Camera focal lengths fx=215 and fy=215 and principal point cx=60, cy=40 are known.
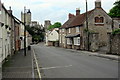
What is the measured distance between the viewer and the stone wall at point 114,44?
84.3 ft

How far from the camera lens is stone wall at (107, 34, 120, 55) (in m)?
25.7

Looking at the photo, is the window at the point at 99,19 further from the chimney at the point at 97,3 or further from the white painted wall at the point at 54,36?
the white painted wall at the point at 54,36

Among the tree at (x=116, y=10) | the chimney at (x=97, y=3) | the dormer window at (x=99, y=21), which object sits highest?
the tree at (x=116, y=10)

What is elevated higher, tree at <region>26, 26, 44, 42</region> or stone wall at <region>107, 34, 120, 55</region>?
tree at <region>26, 26, 44, 42</region>

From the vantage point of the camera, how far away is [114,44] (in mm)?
26547

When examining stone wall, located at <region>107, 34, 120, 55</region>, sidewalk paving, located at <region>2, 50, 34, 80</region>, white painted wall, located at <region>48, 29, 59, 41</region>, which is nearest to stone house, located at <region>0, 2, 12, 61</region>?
sidewalk paving, located at <region>2, 50, 34, 80</region>

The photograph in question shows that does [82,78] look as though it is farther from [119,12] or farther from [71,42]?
[119,12]

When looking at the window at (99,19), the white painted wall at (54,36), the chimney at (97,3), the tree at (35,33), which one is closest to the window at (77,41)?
the window at (99,19)

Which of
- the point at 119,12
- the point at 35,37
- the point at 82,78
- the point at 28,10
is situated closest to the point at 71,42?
the point at 119,12

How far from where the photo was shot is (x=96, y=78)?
10.7 m

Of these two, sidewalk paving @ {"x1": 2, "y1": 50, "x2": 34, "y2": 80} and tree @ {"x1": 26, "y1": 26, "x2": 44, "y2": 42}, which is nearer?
sidewalk paving @ {"x1": 2, "y1": 50, "x2": 34, "y2": 80}

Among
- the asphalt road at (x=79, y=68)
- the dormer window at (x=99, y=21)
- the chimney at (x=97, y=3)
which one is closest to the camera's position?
the asphalt road at (x=79, y=68)

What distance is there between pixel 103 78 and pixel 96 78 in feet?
1.13

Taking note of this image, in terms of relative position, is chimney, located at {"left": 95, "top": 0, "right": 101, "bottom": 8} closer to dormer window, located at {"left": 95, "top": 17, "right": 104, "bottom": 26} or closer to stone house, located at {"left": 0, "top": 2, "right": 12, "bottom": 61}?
dormer window, located at {"left": 95, "top": 17, "right": 104, "bottom": 26}
